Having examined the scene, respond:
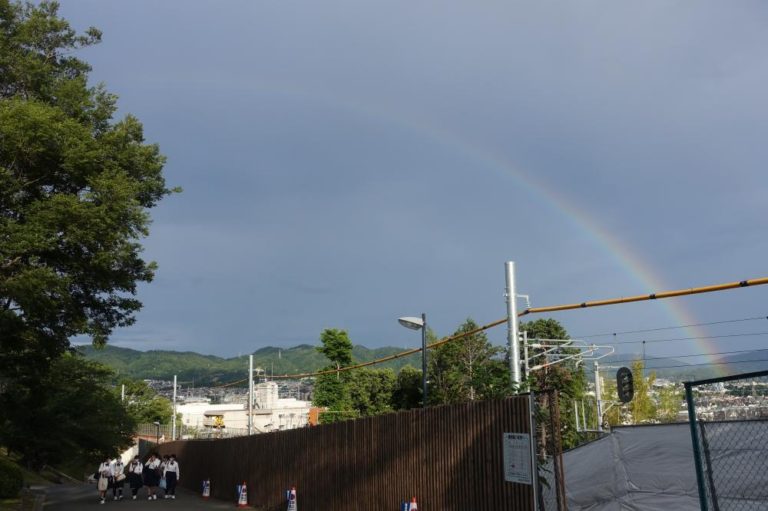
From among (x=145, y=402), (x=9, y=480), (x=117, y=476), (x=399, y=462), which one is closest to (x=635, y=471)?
(x=399, y=462)

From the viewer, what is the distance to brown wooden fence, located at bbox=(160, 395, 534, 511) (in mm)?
9508

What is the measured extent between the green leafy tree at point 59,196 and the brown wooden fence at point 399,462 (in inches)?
268

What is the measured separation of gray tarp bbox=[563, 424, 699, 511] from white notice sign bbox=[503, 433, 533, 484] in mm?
2592

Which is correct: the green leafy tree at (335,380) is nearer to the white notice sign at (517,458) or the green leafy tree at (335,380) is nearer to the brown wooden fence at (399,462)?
the brown wooden fence at (399,462)

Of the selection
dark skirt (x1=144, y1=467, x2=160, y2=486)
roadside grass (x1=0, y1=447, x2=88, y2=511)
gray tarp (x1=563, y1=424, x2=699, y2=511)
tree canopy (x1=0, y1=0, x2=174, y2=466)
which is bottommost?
roadside grass (x1=0, y1=447, x2=88, y2=511)

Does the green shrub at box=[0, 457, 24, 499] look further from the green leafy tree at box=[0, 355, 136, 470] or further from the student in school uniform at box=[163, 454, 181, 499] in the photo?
the green leafy tree at box=[0, 355, 136, 470]

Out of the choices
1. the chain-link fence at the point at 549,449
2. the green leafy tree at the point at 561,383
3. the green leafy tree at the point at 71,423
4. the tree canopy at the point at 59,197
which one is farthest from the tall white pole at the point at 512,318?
the green leafy tree at the point at 71,423

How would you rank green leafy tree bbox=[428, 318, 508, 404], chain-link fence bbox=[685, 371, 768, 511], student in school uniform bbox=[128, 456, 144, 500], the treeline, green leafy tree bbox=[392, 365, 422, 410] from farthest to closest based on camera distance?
green leafy tree bbox=[392, 365, 422, 410], the treeline, green leafy tree bbox=[428, 318, 508, 404], student in school uniform bbox=[128, 456, 144, 500], chain-link fence bbox=[685, 371, 768, 511]

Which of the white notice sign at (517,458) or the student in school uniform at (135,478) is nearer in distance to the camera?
the white notice sign at (517,458)

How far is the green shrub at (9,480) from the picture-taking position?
20094mm

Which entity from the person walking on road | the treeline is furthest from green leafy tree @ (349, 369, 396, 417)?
the person walking on road

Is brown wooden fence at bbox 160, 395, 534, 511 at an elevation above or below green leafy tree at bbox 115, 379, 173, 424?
below

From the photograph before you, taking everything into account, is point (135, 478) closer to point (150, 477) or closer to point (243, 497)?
point (150, 477)

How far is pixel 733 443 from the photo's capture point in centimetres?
835
